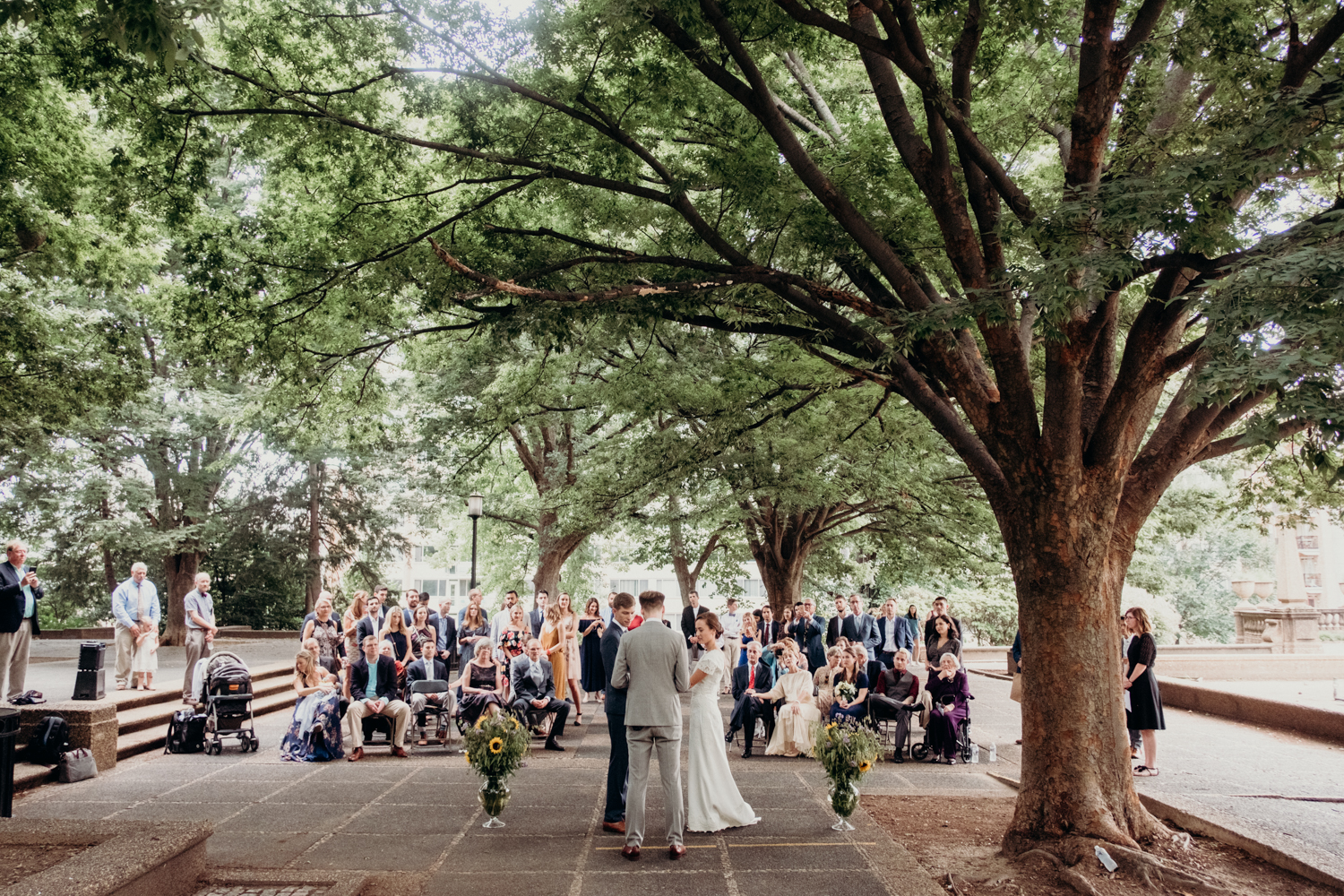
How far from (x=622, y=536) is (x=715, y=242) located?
90.5 ft

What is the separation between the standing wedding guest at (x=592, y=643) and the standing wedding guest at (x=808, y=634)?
3011 millimetres

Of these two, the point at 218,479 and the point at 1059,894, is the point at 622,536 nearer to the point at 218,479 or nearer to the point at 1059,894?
the point at 218,479

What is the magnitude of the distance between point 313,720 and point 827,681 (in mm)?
6625

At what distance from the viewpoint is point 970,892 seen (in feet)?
19.1

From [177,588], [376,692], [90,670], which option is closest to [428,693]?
[376,692]

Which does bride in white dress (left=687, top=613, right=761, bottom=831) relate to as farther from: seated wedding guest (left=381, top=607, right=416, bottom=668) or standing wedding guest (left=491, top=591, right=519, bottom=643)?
seated wedding guest (left=381, top=607, right=416, bottom=668)

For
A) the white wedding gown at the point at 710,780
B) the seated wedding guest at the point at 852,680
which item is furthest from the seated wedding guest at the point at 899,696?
the white wedding gown at the point at 710,780

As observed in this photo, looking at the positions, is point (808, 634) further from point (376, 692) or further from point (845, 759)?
point (845, 759)

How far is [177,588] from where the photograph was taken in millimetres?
24062

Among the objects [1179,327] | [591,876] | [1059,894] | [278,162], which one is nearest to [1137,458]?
[1179,327]

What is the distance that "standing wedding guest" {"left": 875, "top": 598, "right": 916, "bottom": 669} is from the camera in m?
15.5

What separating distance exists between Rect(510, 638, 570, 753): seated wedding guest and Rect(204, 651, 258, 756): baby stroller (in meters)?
3.25

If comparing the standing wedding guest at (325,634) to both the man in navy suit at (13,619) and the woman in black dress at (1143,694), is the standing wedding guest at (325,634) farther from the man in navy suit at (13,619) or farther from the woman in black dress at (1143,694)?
the woman in black dress at (1143,694)

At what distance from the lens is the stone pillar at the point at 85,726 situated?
29.0 feet
